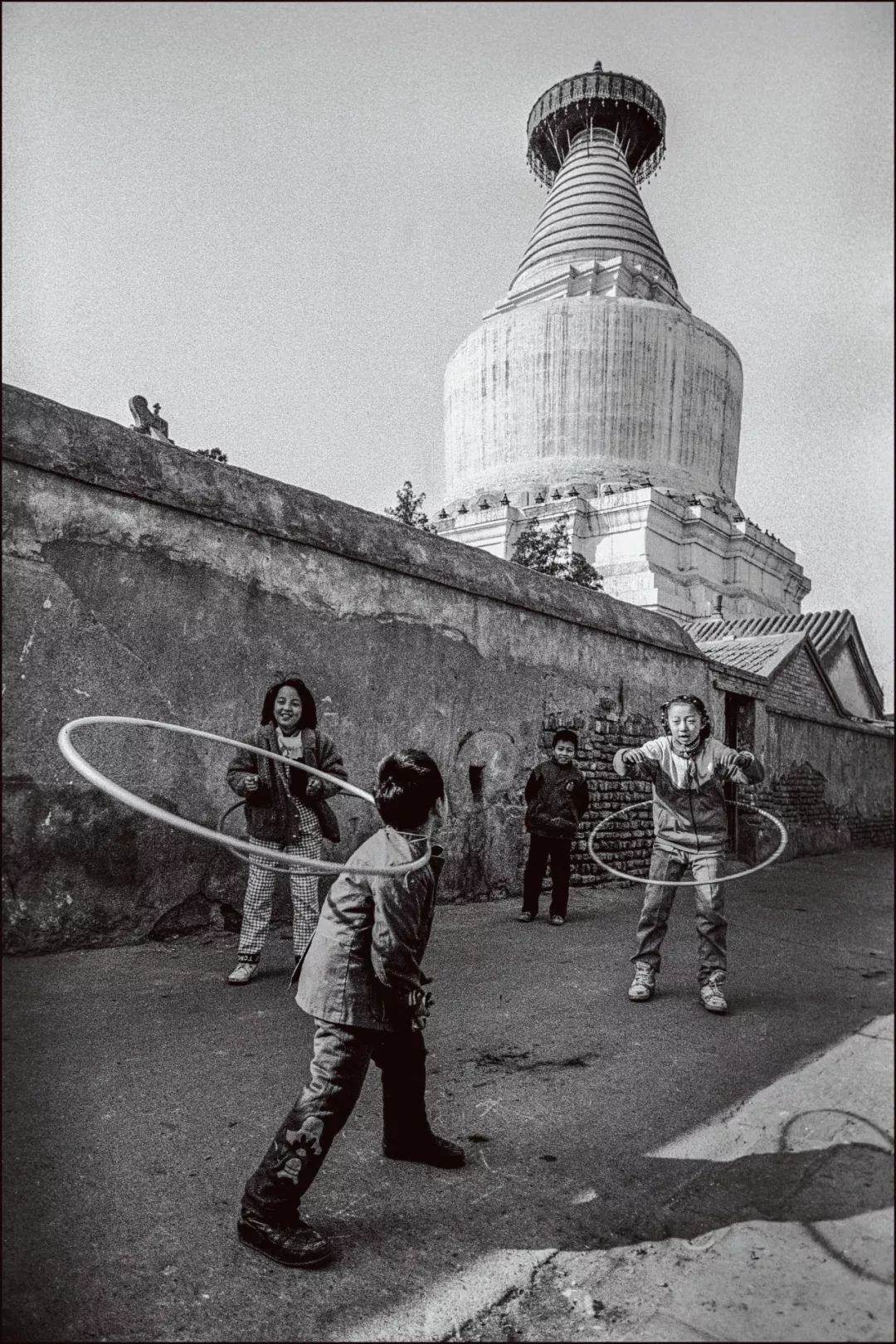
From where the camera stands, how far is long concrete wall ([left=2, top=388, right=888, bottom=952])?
4375 millimetres

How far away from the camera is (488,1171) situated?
2.50m

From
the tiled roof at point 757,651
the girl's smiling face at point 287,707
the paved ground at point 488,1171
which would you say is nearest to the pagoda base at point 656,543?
the tiled roof at point 757,651

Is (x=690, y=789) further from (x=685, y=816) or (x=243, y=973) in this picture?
(x=243, y=973)

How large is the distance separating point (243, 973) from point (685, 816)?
93.5 inches

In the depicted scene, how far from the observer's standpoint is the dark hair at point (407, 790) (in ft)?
8.16

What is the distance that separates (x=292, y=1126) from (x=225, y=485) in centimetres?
401

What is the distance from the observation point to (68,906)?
4410mm

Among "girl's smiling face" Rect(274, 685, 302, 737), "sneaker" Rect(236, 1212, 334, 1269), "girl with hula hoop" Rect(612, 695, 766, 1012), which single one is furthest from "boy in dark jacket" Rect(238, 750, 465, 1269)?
"girl with hula hoop" Rect(612, 695, 766, 1012)

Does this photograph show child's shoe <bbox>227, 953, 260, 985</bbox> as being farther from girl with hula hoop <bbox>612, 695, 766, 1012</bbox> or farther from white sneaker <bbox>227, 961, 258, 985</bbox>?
girl with hula hoop <bbox>612, 695, 766, 1012</bbox>

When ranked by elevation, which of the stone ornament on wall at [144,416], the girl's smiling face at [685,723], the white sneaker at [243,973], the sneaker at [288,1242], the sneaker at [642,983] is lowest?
the sneaker at [642,983]

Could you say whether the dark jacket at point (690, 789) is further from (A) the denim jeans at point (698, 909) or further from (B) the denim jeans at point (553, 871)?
(B) the denim jeans at point (553, 871)

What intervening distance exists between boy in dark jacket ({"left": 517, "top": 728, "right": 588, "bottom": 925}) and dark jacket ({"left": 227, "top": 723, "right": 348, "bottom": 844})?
2.33m

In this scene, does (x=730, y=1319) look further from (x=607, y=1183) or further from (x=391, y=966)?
(x=607, y=1183)

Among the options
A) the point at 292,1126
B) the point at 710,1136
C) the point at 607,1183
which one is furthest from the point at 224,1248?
the point at 710,1136
